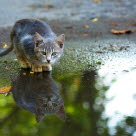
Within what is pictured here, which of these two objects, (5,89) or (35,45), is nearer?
(5,89)

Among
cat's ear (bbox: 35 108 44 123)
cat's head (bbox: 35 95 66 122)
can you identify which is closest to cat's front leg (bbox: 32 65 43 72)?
cat's head (bbox: 35 95 66 122)

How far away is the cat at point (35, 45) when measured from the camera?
17.4 feet

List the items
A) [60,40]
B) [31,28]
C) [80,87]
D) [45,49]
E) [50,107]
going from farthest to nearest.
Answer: [31,28] → [60,40] → [45,49] → [80,87] → [50,107]

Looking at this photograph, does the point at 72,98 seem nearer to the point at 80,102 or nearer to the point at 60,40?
the point at 80,102

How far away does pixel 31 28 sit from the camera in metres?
5.84

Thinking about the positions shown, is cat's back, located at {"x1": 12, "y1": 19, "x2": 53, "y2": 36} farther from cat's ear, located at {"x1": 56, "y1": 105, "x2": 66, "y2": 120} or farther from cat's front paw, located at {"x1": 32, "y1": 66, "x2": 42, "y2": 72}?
cat's ear, located at {"x1": 56, "y1": 105, "x2": 66, "y2": 120}

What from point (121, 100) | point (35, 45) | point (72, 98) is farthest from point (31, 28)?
point (121, 100)

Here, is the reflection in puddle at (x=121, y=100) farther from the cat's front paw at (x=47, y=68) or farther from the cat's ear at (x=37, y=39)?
the cat's ear at (x=37, y=39)

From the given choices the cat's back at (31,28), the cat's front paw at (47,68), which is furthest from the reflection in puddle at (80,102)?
the cat's back at (31,28)

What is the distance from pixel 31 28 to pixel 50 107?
1.84 metres

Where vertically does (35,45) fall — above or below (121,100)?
above

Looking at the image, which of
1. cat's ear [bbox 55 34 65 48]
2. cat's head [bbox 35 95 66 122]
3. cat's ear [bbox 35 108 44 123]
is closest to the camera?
cat's ear [bbox 35 108 44 123]

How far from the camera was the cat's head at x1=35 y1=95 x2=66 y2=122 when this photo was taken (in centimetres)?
409

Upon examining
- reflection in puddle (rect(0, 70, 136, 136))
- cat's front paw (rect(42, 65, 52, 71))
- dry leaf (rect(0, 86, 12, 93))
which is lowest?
cat's front paw (rect(42, 65, 52, 71))
